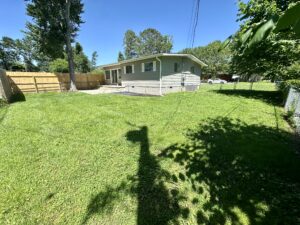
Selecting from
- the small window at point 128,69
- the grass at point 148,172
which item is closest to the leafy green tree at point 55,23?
the small window at point 128,69

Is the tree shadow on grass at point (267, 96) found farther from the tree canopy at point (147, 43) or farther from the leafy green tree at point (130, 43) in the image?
the leafy green tree at point (130, 43)

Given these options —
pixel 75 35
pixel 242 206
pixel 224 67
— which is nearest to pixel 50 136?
pixel 242 206

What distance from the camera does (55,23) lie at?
14352 mm

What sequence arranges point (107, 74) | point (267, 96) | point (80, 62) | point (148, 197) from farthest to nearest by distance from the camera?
1. point (80, 62)
2. point (107, 74)
3. point (267, 96)
4. point (148, 197)

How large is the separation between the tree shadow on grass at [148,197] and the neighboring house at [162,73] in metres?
10.9

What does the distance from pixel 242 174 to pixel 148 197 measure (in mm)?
1861

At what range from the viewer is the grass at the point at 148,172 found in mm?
2545

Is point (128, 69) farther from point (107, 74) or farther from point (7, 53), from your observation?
point (7, 53)

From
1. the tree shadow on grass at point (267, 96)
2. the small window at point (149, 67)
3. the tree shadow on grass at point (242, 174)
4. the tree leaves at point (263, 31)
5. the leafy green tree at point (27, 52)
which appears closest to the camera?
the tree leaves at point (263, 31)

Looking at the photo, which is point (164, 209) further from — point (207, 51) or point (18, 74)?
point (207, 51)

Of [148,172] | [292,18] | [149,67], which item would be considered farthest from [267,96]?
[292,18]

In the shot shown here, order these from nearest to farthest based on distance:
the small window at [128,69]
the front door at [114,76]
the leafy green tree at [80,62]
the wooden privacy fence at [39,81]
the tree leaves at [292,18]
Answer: the tree leaves at [292,18]
the wooden privacy fence at [39,81]
the small window at [128,69]
the front door at [114,76]
the leafy green tree at [80,62]

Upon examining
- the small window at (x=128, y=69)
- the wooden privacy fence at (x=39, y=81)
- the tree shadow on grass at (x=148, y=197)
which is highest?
the small window at (x=128, y=69)

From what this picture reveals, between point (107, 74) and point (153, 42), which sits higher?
point (153, 42)
